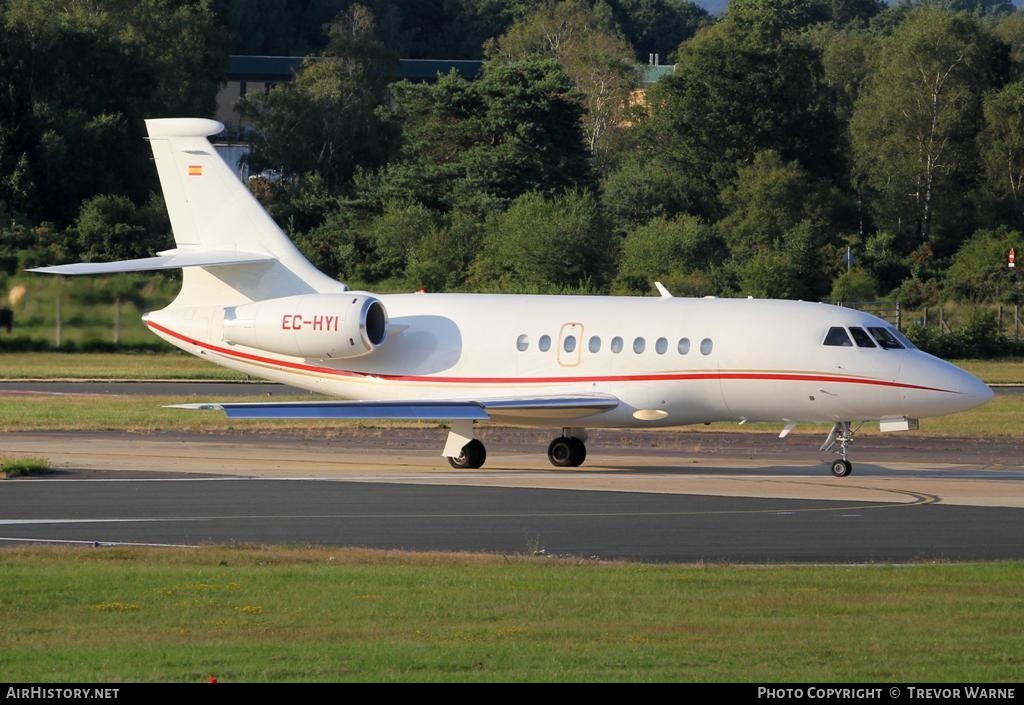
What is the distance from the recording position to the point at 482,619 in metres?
12.9

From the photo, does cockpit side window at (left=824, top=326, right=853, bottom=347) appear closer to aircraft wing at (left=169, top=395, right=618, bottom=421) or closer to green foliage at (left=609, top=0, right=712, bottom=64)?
aircraft wing at (left=169, top=395, right=618, bottom=421)

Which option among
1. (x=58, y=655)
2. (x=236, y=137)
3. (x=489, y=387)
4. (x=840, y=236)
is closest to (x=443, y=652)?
(x=58, y=655)

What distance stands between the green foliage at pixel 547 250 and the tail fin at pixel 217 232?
29.3 m

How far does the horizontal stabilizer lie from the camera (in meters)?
27.3

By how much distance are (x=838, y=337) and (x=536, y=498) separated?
6.34 metres

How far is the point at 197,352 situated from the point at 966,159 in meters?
63.2

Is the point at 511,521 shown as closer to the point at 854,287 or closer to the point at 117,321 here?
the point at 117,321

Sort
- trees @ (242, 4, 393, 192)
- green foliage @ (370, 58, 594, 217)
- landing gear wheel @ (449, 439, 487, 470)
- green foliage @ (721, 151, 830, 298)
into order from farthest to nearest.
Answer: trees @ (242, 4, 393, 192)
green foliage @ (370, 58, 594, 217)
green foliage @ (721, 151, 830, 298)
landing gear wheel @ (449, 439, 487, 470)

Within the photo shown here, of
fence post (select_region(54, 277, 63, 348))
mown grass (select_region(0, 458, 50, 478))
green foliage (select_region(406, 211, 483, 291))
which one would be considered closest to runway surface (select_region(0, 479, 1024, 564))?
mown grass (select_region(0, 458, 50, 478))

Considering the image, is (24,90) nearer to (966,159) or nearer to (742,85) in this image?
(742,85)

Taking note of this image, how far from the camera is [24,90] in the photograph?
244 feet

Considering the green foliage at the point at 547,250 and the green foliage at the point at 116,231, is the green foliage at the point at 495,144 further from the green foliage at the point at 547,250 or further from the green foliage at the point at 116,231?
the green foliage at the point at 116,231

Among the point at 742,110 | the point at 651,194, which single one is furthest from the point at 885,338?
the point at 742,110

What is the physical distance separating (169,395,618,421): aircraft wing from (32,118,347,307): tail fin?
3880 mm
